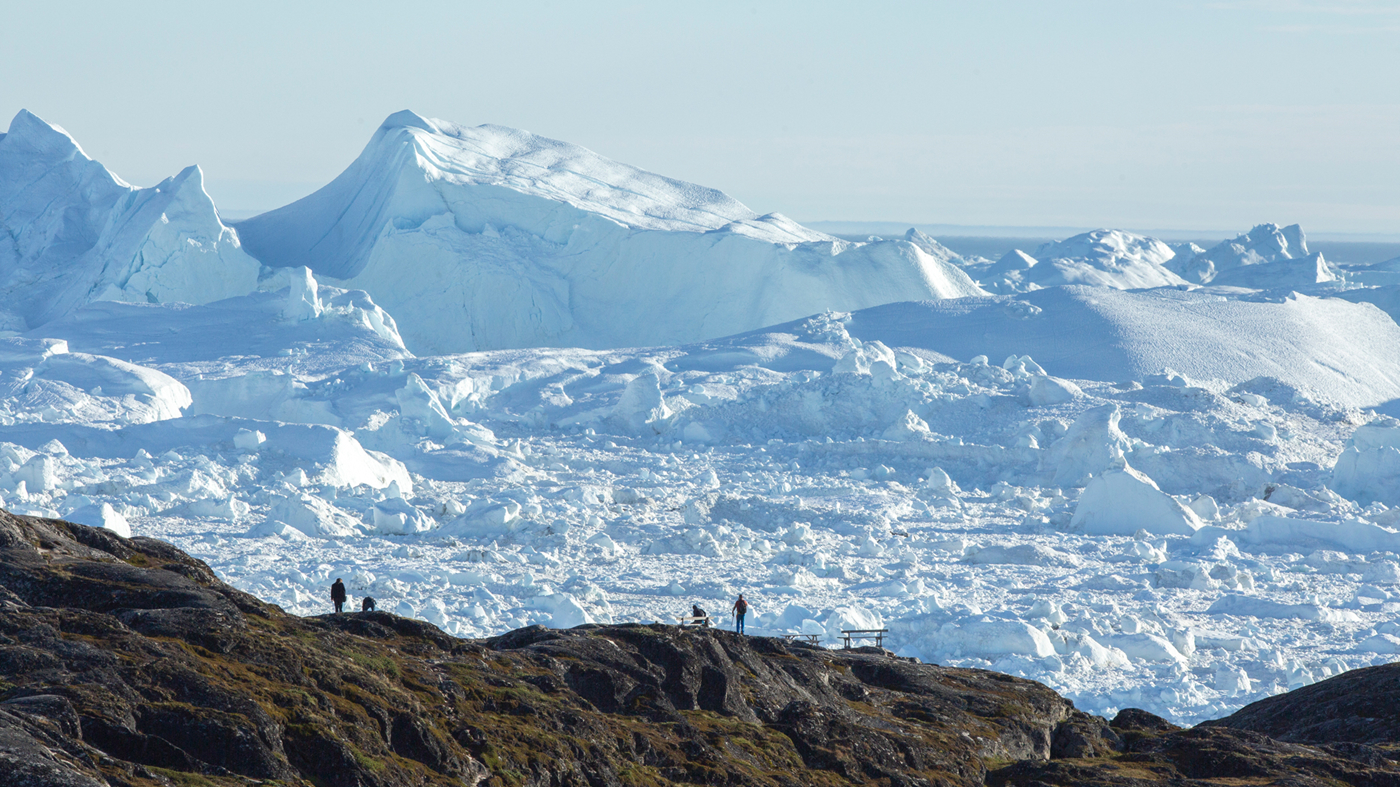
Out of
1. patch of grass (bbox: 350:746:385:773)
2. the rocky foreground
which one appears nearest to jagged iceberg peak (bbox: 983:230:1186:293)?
the rocky foreground

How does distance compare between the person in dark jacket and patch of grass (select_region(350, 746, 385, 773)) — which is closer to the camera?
patch of grass (select_region(350, 746, 385, 773))

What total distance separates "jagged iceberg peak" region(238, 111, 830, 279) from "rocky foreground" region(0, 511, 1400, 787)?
1743 inches

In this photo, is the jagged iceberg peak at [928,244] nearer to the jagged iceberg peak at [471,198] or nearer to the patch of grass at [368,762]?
the jagged iceberg peak at [471,198]

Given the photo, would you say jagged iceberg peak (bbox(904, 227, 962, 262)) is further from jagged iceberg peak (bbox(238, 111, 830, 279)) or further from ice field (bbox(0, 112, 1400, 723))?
jagged iceberg peak (bbox(238, 111, 830, 279))

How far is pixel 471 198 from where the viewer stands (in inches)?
2244

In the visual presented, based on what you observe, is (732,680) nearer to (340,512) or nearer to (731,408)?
(340,512)

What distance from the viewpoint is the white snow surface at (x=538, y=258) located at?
55.4m

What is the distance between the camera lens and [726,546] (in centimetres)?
2783

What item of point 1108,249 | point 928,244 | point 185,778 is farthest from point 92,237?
point 1108,249

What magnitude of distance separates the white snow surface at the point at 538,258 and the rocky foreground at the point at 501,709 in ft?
138

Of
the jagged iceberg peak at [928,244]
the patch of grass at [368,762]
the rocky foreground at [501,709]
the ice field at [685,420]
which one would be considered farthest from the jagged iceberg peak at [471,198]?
the patch of grass at [368,762]

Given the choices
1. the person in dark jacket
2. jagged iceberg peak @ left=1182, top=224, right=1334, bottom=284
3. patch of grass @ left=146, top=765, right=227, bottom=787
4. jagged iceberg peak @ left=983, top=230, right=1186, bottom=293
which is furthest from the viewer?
jagged iceberg peak @ left=1182, top=224, right=1334, bottom=284

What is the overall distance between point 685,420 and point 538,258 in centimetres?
1766

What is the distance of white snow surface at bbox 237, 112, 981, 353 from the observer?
182 feet
